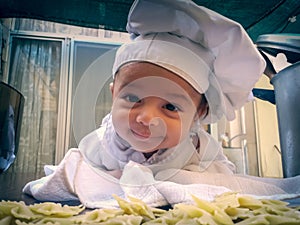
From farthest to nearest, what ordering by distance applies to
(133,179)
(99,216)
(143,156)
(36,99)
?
(36,99) → (143,156) → (133,179) → (99,216)

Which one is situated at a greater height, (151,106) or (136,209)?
(151,106)

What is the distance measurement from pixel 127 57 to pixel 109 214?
0.24 meters

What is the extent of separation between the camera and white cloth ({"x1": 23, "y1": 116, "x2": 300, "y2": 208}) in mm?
302

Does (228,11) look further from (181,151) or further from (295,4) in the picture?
(181,151)

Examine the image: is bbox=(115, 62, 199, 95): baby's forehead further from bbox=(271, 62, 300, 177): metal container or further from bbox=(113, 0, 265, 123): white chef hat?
bbox=(271, 62, 300, 177): metal container

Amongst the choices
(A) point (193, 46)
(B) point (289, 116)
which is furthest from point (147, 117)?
(B) point (289, 116)

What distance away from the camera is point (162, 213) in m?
0.24

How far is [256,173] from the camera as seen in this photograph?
52 centimetres

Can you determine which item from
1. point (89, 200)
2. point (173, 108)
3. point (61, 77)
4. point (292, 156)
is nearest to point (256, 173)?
point (292, 156)

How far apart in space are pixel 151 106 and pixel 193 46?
104 millimetres

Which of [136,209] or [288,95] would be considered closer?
[136,209]

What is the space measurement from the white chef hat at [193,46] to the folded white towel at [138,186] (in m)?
0.13

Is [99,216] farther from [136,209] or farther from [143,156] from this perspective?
[143,156]

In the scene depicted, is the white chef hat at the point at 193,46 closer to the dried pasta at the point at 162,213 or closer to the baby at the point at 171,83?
the baby at the point at 171,83
